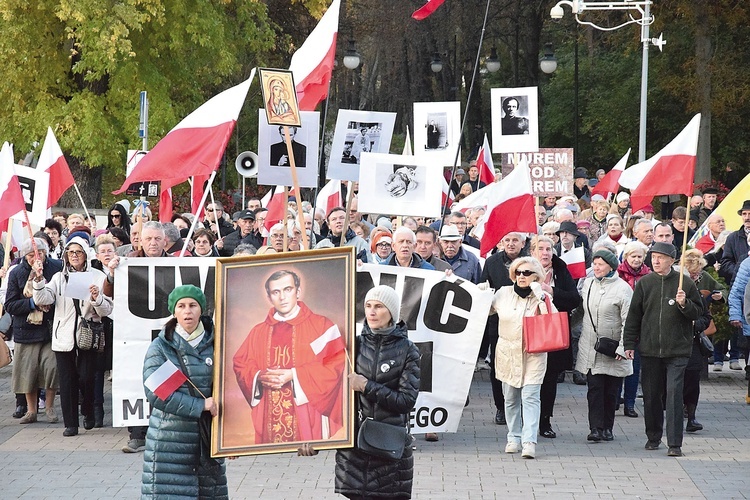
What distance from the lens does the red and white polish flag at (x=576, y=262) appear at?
13.1 metres

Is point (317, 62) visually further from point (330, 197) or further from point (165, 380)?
point (330, 197)

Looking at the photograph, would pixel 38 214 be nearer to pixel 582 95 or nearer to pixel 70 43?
pixel 70 43

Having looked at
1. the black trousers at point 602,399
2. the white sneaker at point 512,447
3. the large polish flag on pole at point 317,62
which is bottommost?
the white sneaker at point 512,447

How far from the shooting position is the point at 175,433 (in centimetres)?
640

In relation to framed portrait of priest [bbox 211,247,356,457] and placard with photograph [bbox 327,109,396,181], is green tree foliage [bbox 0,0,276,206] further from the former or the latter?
framed portrait of priest [bbox 211,247,356,457]

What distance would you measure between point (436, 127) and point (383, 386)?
32.7 feet

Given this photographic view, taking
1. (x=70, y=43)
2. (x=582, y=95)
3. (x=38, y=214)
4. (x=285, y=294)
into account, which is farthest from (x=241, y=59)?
(x=285, y=294)

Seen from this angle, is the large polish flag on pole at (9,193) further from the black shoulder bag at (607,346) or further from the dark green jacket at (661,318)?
the dark green jacket at (661,318)

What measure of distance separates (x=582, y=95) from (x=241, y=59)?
47.4ft

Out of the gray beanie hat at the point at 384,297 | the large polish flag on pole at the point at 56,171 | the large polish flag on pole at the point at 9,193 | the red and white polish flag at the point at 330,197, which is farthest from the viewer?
the red and white polish flag at the point at 330,197

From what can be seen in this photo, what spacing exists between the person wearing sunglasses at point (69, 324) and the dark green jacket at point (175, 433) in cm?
494

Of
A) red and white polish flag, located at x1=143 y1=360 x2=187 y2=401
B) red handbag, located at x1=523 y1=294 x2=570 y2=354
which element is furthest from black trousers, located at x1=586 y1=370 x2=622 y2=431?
red and white polish flag, located at x1=143 y1=360 x2=187 y2=401

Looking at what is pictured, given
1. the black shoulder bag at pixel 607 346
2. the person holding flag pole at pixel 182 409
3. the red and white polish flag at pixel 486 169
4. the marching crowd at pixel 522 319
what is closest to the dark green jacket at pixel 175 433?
the person holding flag pole at pixel 182 409

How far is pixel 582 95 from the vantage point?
4425 centimetres
